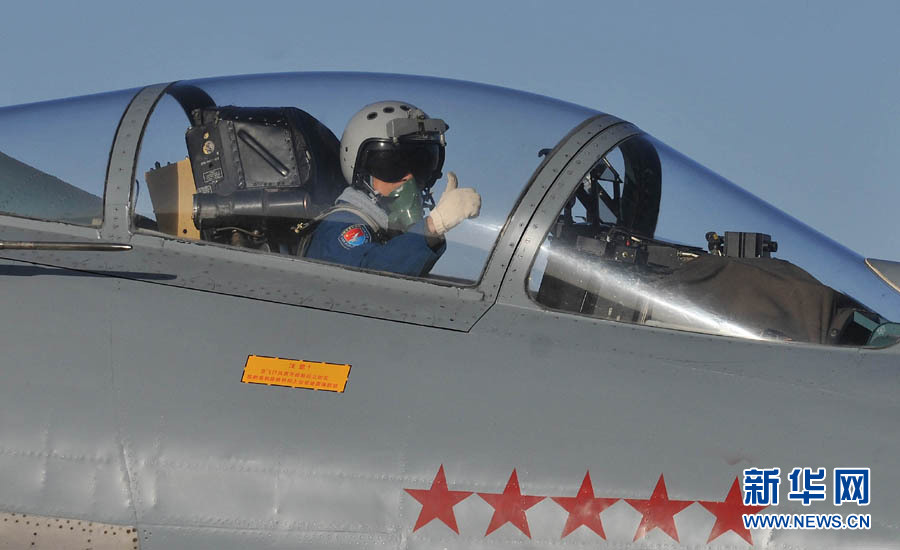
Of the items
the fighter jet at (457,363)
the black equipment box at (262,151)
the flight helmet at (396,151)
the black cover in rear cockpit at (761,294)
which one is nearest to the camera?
the fighter jet at (457,363)

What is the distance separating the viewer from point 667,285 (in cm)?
433

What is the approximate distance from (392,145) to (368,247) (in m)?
0.61

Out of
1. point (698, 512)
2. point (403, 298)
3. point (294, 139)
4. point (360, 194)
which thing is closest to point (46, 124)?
point (294, 139)

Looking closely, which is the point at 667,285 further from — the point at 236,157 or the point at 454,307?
the point at 236,157

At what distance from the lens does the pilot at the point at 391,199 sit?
4.47 m

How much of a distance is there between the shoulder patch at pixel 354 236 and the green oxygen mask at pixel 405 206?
136mm

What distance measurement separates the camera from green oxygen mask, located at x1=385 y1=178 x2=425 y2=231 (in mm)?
4668

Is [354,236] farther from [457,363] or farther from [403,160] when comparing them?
[457,363]

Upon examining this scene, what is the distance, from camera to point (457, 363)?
13.3 ft

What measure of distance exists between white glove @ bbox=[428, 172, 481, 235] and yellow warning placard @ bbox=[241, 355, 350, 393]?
Result: 2.61ft

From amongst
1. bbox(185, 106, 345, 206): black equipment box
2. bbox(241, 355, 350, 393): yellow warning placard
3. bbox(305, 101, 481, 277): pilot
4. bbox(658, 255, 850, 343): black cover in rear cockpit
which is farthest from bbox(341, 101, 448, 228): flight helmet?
bbox(658, 255, 850, 343): black cover in rear cockpit

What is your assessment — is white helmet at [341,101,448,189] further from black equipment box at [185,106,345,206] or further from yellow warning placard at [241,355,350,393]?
yellow warning placard at [241,355,350,393]

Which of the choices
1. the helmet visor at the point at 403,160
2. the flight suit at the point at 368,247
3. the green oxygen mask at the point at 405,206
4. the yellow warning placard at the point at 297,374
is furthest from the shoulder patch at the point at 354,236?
the yellow warning placard at the point at 297,374

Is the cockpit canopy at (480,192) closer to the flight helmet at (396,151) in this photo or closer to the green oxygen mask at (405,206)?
the flight helmet at (396,151)
